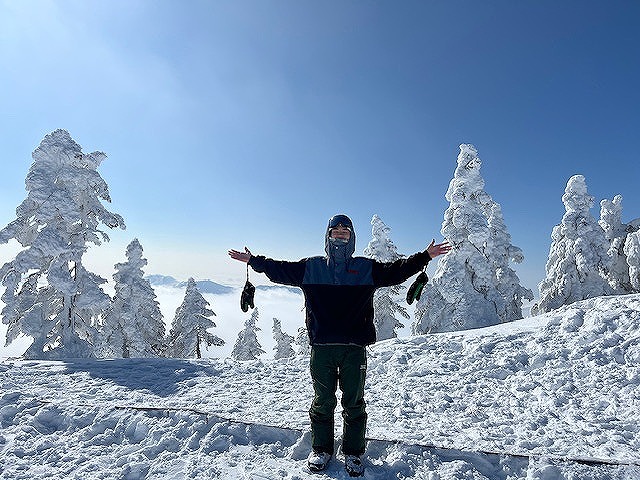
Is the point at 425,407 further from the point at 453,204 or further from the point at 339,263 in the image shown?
the point at 453,204

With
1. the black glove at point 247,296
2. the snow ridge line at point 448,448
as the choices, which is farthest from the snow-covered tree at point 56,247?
the black glove at point 247,296

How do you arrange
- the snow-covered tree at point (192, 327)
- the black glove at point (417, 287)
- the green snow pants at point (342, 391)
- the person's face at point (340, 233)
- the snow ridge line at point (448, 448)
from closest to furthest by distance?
the snow ridge line at point (448, 448)
the green snow pants at point (342, 391)
the black glove at point (417, 287)
the person's face at point (340, 233)
the snow-covered tree at point (192, 327)

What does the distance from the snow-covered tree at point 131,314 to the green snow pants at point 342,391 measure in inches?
886

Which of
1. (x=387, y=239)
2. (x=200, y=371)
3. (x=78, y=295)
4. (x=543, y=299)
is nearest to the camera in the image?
(x=200, y=371)

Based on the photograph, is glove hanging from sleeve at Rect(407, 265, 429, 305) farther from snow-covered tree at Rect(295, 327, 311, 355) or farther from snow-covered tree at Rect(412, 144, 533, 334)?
snow-covered tree at Rect(295, 327, 311, 355)

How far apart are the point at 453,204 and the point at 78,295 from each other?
22948 millimetres

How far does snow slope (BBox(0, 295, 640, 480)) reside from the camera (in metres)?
4.50

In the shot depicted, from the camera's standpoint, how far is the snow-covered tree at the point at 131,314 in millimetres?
23734

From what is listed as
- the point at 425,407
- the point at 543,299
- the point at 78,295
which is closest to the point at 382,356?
the point at 425,407

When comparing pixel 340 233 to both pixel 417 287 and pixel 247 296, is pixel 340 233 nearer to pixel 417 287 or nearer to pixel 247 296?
pixel 417 287

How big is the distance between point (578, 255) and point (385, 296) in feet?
49.3

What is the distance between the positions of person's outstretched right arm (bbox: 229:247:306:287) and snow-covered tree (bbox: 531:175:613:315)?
30.7 meters

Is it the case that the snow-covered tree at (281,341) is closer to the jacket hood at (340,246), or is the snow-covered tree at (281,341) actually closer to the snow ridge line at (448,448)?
the snow ridge line at (448,448)

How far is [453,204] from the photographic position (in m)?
26.4
